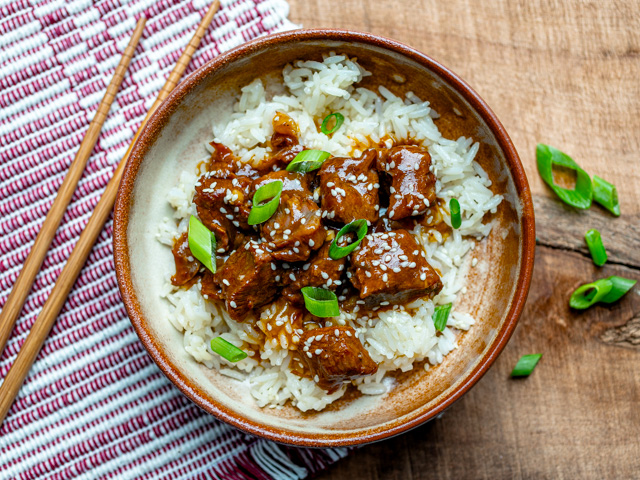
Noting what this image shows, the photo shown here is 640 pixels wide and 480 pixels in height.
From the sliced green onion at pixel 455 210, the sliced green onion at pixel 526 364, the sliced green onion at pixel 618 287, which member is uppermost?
the sliced green onion at pixel 455 210

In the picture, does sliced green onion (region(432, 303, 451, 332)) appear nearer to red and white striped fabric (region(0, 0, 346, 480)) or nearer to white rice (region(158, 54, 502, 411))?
white rice (region(158, 54, 502, 411))

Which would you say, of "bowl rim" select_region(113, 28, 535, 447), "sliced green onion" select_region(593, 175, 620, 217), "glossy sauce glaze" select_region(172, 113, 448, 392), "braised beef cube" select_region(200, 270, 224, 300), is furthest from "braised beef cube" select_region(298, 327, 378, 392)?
"sliced green onion" select_region(593, 175, 620, 217)

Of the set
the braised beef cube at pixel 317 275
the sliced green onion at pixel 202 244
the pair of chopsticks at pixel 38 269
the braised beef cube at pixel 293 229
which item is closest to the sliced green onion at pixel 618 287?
the braised beef cube at pixel 317 275

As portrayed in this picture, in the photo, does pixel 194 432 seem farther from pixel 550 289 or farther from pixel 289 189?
pixel 550 289

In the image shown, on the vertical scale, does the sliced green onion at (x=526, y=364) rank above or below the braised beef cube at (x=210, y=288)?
below

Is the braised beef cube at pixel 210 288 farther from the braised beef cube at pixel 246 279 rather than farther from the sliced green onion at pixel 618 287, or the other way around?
the sliced green onion at pixel 618 287

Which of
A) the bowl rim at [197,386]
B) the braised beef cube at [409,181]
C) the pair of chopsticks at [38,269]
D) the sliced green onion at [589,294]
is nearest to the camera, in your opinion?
the bowl rim at [197,386]

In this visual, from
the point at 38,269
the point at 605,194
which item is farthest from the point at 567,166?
the point at 38,269
